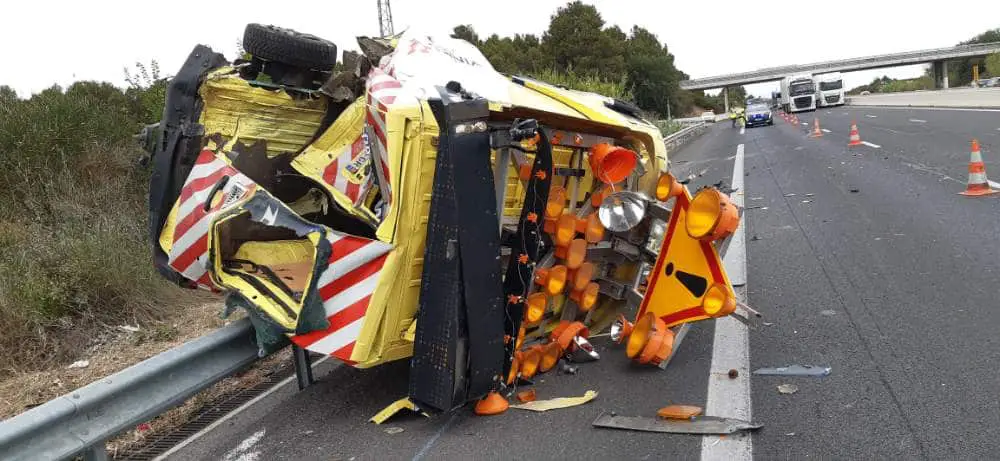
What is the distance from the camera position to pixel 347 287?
142 inches

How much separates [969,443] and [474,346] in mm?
2070

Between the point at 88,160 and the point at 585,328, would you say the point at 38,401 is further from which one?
the point at 88,160

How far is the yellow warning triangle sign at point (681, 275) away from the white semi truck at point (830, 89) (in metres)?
53.2

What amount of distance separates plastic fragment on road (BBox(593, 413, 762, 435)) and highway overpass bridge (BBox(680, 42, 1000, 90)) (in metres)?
86.7

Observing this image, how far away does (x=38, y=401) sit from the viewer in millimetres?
4602

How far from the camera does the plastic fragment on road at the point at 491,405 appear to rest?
3.82 metres

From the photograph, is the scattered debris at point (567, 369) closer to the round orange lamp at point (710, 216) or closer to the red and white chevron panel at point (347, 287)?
the round orange lamp at point (710, 216)

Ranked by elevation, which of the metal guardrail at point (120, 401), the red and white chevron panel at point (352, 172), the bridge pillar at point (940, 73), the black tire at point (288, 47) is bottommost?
the bridge pillar at point (940, 73)

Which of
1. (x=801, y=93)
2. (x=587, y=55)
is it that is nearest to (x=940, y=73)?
(x=801, y=93)

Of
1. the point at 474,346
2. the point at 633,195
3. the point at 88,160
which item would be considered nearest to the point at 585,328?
the point at 633,195

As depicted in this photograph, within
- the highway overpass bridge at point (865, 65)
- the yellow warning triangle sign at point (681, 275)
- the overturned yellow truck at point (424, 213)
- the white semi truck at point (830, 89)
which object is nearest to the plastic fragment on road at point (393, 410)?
the overturned yellow truck at point (424, 213)

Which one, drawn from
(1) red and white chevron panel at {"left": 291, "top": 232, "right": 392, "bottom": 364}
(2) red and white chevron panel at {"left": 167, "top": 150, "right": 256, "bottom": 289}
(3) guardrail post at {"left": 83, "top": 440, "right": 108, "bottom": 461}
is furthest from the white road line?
(2) red and white chevron panel at {"left": 167, "top": 150, "right": 256, "bottom": 289}

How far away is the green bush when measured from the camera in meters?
5.47

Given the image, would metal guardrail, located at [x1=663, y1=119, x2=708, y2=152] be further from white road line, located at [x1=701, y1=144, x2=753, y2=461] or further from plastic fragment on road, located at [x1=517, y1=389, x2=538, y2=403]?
plastic fragment on road, located at [x1=517, y1=389, x2=538, y2=403]
